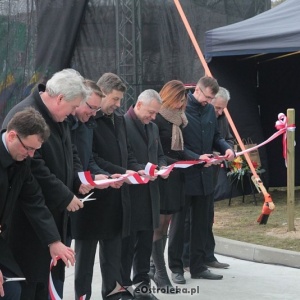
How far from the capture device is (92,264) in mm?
6051

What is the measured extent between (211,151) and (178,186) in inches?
28.9

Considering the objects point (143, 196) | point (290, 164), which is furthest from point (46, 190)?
point (290, 164)

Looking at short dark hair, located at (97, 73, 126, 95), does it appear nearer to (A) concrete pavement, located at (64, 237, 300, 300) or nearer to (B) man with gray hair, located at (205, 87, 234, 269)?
(A) concrete pavement, located at (64, 237, 300, 300)

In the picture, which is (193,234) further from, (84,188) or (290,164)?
(84,188)

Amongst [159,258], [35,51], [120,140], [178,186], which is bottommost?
[159,258]

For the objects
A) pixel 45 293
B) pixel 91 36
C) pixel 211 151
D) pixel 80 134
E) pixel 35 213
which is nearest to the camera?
pixel 35 213

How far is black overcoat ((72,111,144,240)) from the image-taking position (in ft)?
19.5

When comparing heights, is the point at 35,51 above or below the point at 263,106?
above

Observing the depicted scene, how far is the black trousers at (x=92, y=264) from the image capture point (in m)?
5.98

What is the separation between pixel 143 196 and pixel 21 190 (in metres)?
2.08

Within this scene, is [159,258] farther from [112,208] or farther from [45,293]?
[45,293]

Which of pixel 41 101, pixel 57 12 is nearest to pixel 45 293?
pixel 41 101

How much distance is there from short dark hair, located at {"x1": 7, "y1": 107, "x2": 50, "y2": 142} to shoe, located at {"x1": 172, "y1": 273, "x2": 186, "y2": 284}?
3.49m

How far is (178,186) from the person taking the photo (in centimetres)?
714
